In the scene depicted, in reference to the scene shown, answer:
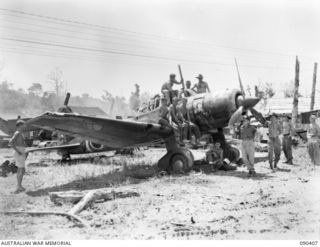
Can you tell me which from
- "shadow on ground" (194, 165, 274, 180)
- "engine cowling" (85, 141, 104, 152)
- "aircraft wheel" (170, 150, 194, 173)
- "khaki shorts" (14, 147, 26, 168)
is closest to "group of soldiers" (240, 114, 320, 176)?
"shadow on ground" (194, 165, 274, 180)

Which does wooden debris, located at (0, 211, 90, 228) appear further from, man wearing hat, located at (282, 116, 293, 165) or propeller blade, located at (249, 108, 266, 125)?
man wearing hat, located at (282, 116, 293, 165)

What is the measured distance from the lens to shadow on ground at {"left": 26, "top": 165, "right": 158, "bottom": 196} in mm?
8984

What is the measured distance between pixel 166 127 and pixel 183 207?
444 cm

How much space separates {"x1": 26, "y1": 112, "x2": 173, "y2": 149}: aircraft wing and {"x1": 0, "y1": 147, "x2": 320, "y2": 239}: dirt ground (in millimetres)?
1059

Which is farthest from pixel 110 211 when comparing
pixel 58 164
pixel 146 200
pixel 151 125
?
pixel 58 164

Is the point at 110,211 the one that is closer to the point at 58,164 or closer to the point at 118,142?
the point at 118,142

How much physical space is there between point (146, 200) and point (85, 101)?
3597 inches

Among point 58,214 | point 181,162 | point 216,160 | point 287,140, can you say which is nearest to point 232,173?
point 216,160

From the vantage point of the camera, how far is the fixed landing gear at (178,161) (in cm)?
1030

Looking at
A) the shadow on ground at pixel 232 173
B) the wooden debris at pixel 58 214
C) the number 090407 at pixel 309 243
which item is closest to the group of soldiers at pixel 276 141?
the shadow on ground at pixel 232 173

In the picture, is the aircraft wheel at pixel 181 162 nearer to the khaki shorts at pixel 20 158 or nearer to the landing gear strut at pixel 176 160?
the landing gear strut at pixel 176 160

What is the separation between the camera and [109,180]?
9805mm

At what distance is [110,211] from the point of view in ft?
21.2

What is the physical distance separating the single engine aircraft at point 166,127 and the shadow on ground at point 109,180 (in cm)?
73
